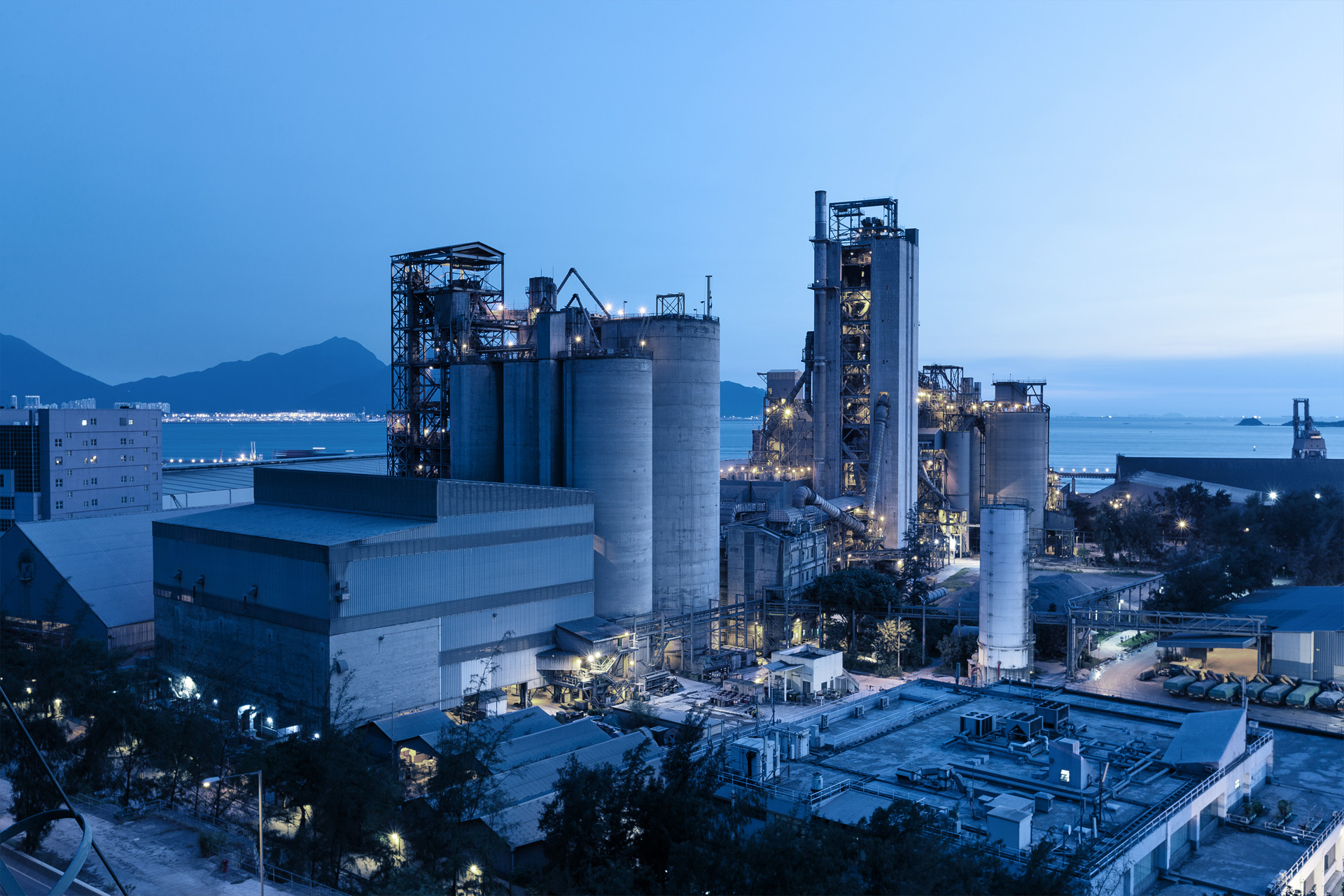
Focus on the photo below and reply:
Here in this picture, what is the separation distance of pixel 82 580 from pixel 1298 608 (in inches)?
2298

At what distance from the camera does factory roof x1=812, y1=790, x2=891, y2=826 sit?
2169 centimetres

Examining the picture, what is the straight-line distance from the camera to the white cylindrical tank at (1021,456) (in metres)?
79.1

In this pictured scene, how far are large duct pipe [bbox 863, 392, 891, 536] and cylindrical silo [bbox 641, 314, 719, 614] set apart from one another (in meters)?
20.9

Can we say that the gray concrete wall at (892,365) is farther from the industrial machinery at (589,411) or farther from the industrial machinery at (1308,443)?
the industrial machinery at (1308,443)

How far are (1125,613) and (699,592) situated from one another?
786 inches

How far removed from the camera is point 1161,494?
8575 centimetres

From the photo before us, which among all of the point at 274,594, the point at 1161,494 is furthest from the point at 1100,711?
the point at 1161,494

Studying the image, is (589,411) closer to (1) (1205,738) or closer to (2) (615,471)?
(2) (615,471)

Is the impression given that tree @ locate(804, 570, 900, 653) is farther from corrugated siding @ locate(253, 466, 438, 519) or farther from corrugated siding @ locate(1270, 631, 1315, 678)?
corrugated siding @ locate(253, 466, 438, 519)

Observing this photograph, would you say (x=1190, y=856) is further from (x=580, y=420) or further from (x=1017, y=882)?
(x=580, y=420)

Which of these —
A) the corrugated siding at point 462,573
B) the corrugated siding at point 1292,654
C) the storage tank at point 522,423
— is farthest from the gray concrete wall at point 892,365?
the corrugated siding at point 462,573

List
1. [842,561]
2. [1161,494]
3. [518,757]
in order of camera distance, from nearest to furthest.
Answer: [518,757] → [842,561] → [1161,494]

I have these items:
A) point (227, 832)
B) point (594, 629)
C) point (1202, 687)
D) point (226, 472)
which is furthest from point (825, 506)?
point (226, 472)

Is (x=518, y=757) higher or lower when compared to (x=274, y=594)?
lower
